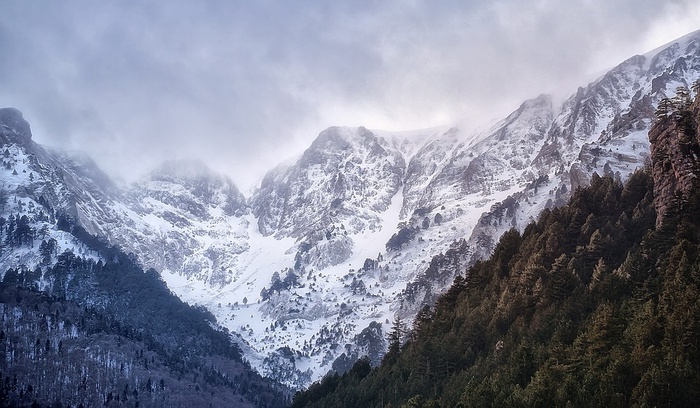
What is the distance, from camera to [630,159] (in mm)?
194750

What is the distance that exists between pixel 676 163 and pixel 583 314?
24.8 meters

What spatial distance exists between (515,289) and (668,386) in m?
47.1

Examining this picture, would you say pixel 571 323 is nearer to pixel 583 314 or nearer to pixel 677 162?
pixel 583 314

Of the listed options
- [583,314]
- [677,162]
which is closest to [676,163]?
[677,162]

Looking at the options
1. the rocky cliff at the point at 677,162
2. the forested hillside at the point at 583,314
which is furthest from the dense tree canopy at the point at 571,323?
the rocky cliff at the point at 677,162

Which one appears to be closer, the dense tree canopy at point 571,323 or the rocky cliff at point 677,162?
the dense tree canopy at point 571,323

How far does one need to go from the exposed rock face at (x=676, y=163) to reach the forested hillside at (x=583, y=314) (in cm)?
18

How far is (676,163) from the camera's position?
258 ft

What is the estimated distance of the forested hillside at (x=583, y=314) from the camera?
49344 millimetres

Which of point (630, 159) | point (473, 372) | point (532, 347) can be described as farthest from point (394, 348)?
point (630, 159)

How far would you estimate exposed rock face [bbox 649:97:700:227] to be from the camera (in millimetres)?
75438

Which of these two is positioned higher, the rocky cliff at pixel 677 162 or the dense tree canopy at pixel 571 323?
the rocky cliff at pixel 677 162

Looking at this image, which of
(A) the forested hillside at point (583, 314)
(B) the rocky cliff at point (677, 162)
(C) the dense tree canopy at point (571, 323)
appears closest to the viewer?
(C) the dense tree canopy at point (571, 323)

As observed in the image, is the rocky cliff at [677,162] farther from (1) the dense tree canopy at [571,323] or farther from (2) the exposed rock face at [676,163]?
(1) the dense tree canopy at [571,323]
